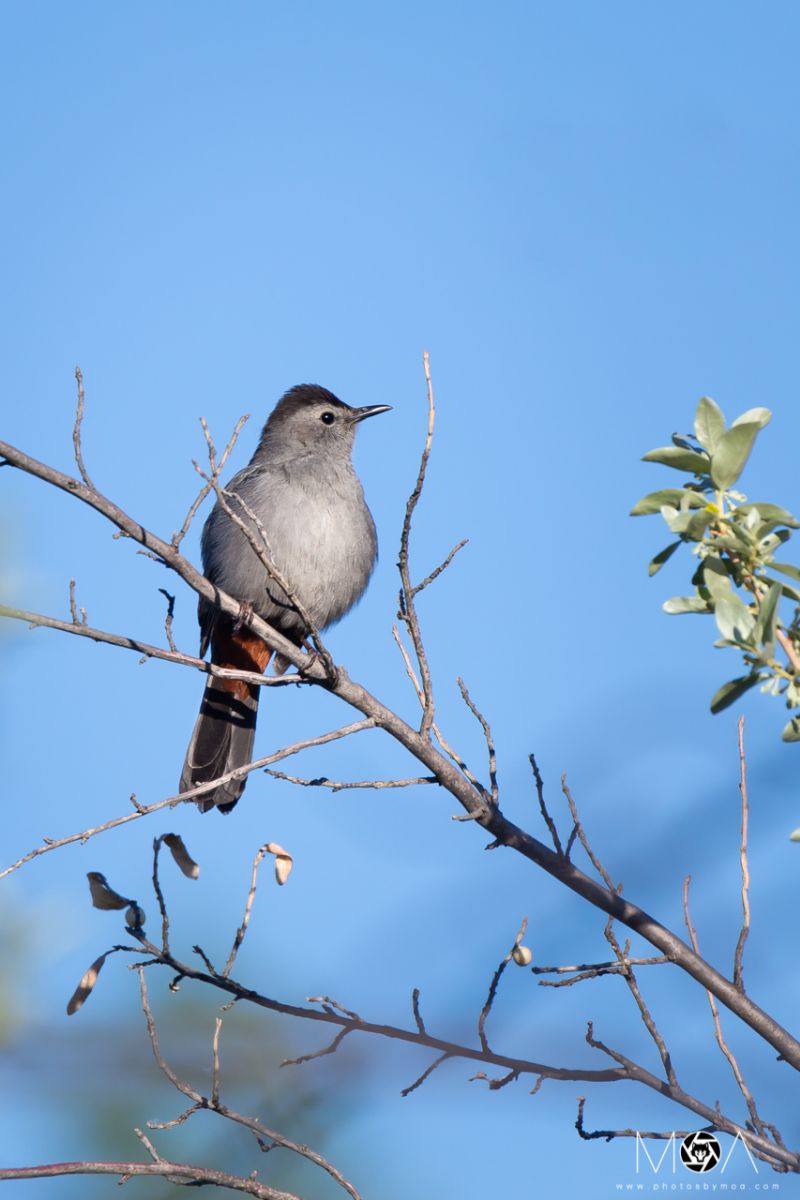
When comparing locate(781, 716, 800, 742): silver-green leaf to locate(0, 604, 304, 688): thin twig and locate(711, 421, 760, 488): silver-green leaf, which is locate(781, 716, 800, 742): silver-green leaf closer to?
locate(711, 421, 760, 488): silver-green leaf

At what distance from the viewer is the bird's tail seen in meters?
6.12

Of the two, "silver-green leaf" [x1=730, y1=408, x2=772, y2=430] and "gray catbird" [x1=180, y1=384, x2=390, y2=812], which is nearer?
"silver-green leaf" [x1=730, y1=408, x2=772, y2=430]

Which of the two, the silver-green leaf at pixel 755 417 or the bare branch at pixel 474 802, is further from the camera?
the bare branch at pixel 474 802

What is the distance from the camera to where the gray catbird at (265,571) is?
6191mm

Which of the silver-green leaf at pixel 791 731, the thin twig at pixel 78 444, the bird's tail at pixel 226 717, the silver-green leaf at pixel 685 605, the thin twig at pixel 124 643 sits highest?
the bird's tail at pixel 226 717

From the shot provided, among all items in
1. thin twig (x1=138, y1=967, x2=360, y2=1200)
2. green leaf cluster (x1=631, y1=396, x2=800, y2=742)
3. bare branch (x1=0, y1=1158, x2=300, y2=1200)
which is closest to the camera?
green leaf cluster (x1=631, y1=396, x2=800, y2=742)

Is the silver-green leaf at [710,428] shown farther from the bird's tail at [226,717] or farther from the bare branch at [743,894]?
the bird's tail at [226,717]

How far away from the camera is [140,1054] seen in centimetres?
459

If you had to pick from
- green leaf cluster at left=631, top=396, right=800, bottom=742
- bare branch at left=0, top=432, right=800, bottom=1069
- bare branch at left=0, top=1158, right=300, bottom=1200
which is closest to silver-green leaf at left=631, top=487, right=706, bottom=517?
green leaf cluster at left=631, top=396, right=800, bottom=742

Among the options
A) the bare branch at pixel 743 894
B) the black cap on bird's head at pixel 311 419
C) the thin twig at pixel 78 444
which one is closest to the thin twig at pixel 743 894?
the bare branch at pixel 743 894

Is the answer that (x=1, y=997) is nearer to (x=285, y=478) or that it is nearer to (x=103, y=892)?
(x=103, y=892)

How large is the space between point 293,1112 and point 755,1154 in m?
1.24

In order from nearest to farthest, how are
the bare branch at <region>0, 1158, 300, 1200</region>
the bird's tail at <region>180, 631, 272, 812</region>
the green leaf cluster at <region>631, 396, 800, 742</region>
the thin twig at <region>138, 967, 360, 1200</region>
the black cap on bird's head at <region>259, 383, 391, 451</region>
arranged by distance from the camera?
the green leaf cluster at <region>631, 396, 800, 742</region>, the bare branch at <region>0, 1158, 300, 1200</region>, the thin twig at <region>138, 967, 360, 1200</region>, the bird's tail at <region>180, 631, 272, 812</region>, the black cap on bird's head at <region>259, 383, 391, 451</region>

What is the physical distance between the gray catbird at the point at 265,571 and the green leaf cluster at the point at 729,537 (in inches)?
158
